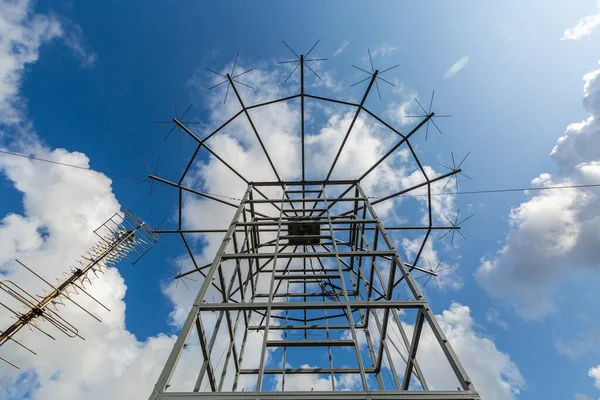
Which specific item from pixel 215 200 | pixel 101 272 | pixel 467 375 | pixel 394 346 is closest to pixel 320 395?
pixel 467 375

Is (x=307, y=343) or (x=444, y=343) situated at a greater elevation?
(x=307, y=343)

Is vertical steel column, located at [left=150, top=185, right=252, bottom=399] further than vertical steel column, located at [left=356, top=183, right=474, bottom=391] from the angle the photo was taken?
No

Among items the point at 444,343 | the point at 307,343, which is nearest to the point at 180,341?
the point at 444,343

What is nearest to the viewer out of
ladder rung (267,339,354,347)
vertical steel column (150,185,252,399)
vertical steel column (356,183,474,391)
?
vertical steel column (150,185,252,399)

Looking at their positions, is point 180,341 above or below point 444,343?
below

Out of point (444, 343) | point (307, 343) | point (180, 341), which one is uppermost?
point (307, 343)

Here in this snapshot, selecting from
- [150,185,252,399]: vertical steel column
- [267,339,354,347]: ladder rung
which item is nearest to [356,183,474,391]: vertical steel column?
[267,339,354,347]: ladder rung

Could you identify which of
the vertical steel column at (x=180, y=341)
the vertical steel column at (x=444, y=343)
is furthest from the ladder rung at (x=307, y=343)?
the vertical steel column at (x=444, y=343)

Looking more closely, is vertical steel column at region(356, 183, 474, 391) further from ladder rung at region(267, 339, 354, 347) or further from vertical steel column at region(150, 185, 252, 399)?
vertical steel column at region(150, 185, 252, 399)

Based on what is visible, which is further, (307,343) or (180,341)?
(307,343)

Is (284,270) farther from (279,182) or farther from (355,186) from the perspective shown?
(355,186)

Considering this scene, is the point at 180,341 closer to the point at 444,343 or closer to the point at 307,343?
the point at 444,343

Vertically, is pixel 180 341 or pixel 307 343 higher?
pixel 307 343

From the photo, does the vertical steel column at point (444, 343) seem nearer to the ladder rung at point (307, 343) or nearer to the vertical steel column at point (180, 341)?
the ladder rung at point (307, 343)
